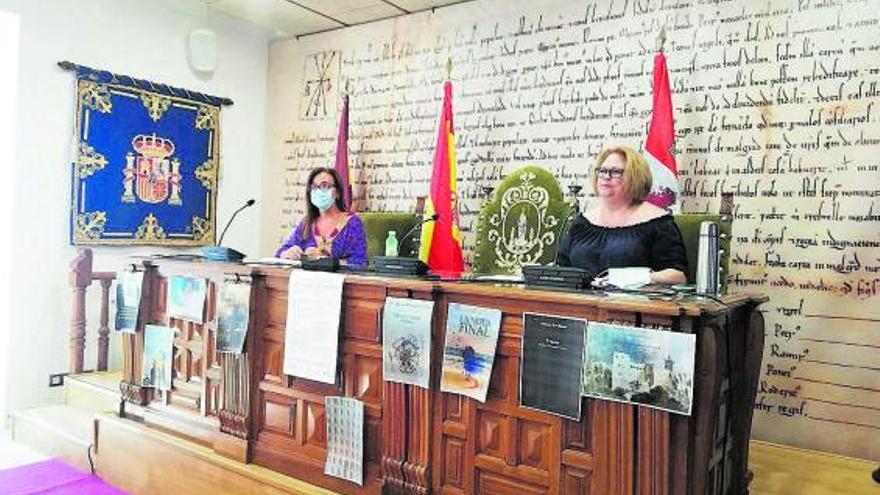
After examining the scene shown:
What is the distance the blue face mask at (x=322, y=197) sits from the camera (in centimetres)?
308

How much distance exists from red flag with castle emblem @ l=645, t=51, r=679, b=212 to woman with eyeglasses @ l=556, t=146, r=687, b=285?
537 mm

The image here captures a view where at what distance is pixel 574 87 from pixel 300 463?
7.98 feet

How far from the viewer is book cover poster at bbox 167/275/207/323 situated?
2.56 m

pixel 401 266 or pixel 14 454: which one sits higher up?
pixel 401 266

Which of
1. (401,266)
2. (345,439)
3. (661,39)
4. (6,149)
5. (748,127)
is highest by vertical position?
(661,39)

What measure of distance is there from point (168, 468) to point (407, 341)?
49.3 inches

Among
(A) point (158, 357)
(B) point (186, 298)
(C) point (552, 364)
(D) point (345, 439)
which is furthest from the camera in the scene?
(A) point (158, 357)

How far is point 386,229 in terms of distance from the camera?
3.70 metres

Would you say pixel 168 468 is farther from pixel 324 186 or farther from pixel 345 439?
pixel 324 186

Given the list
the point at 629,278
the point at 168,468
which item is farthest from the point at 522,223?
the point at 168,468

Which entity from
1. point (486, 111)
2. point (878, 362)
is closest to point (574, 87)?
point (486, 111)

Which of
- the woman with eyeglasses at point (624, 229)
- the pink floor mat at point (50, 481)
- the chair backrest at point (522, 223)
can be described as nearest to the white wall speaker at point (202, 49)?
the chair backrest at point (522, 223)

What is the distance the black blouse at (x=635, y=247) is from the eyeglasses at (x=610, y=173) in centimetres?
19

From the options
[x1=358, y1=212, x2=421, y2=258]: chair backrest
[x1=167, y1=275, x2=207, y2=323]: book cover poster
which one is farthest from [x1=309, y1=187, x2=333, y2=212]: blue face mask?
[x1=167, y1=275, x2=207, y2=323]: book cover poster
